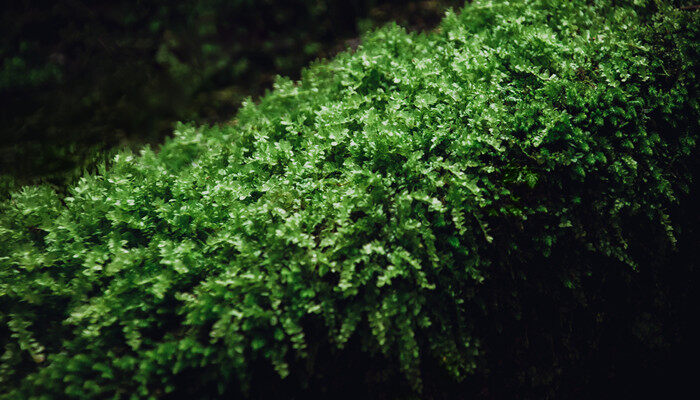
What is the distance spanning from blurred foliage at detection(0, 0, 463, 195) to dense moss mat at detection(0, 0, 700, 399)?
2481mm

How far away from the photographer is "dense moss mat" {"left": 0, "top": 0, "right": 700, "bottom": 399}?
1.82 m

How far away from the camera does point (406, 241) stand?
6.47 ft

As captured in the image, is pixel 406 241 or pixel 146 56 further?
pixel 146 56

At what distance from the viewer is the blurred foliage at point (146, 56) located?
4.80 meters

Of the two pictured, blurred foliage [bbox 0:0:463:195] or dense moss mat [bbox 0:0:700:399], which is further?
blurred foliage [bbox 0:0:463:195]

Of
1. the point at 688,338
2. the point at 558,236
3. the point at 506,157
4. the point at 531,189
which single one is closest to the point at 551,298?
the point at 558,236

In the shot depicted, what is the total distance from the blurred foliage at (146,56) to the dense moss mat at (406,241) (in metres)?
2.48

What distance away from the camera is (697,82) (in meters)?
2.60

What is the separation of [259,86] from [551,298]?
4.62m

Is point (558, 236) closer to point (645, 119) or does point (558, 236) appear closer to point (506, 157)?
point (506, 157)

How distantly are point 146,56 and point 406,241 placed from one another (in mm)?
5253

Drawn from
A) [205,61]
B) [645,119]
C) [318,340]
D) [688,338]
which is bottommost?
[688,338]

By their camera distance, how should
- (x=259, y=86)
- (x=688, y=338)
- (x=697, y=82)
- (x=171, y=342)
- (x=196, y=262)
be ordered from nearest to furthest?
1. (x=171, y=342)
2. (x=196, y=262)
3. (x=697, y=82)
4. (x=688, y=338)
5. (x=259, y=86)

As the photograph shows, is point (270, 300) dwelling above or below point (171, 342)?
above
